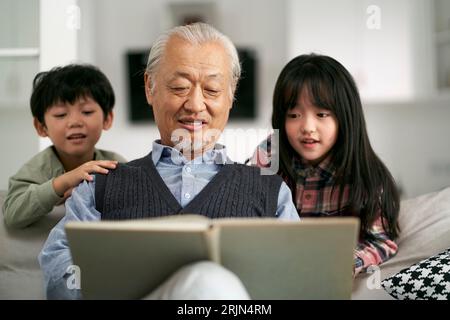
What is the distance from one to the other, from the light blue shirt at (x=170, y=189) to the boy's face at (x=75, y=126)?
34 cm

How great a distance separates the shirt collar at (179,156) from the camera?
137cm

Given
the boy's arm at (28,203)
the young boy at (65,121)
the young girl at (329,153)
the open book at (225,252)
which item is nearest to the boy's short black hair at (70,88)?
the young boy at (65,121)

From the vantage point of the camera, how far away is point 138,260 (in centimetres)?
92

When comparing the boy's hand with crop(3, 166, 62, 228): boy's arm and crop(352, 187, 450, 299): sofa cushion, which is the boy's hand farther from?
crop(352, 187, 450, 299): sofa cushion

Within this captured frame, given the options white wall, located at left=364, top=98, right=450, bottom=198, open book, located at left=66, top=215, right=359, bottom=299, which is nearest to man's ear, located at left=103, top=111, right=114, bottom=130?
open book, located at left=66, top=215, right=359, bottom=299

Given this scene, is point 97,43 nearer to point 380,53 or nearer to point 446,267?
point 380,53

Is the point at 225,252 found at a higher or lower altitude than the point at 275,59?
lower

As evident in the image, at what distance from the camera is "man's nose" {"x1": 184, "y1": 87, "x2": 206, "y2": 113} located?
1.32 meters

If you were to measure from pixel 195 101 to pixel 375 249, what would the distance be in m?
0.65

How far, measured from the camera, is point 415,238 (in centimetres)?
153

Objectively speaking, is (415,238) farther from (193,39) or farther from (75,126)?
(75,126)

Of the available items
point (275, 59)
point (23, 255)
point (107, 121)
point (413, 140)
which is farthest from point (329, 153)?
point (275, 59)

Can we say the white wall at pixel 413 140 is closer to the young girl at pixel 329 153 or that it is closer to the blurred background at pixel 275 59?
the blurred background at pixel 275 59

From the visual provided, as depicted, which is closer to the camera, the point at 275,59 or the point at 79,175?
the point at 79,175
